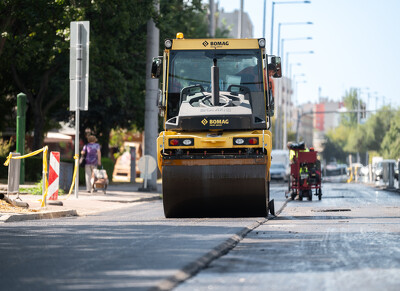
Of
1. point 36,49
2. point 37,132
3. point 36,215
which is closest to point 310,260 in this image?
point 36,215

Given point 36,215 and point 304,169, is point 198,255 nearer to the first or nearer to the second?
point 36,215

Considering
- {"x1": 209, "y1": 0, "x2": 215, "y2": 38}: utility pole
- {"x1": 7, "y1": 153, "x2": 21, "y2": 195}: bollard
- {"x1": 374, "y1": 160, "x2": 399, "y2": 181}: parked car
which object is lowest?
{"x1": 374, "y1": 160, "x2": 399, "y2": 181}: parked car

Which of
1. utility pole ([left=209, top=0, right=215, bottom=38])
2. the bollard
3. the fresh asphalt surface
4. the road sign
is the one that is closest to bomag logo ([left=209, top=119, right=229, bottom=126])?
the fresh asphalt surface

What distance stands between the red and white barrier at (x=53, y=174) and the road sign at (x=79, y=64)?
9.67ft

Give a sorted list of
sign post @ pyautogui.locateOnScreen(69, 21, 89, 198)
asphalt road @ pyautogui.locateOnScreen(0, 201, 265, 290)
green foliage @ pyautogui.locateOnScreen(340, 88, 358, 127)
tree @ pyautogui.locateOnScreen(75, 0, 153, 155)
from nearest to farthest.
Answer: asphalt road @ pyautogui.locateOnScreen(0, 201, 265, 290)
sign post @ pyautogui.locateOnScreen(69, 21, 89, 198)
tree @ pyautogui.locateOnScreen(75, 0, 153, 155)
green foliage @ pyautogui.locateOnScreen(340, 88, 358, 127)

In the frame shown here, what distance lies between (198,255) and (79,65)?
13846 mm

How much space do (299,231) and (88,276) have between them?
6.30 metres

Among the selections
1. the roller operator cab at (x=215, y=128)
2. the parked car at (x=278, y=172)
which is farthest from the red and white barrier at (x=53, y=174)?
the parked car at (x=278, y=172)

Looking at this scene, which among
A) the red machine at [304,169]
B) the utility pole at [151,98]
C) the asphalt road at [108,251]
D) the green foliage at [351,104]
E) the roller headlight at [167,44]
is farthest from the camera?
the green foliage at [351,104]

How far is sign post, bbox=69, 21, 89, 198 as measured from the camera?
2273cm

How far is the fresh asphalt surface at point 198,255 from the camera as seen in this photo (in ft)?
26.0

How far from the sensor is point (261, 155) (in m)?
16.4

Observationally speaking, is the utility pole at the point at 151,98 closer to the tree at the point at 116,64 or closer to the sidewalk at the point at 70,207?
the tree at the point at 116,64

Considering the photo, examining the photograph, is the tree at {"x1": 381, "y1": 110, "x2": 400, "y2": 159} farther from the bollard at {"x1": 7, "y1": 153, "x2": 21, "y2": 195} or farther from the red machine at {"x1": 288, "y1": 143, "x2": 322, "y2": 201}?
the bollard at {"x1": 7, "y1": 153, "x2": 21, "y2": 195}
